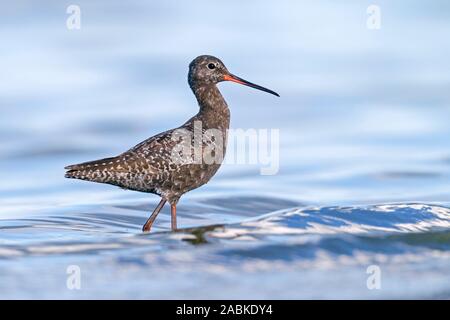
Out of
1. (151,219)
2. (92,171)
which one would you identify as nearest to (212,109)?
(151,219)

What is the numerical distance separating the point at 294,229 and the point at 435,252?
175 centimetres

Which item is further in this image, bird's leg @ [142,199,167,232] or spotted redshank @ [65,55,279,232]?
bird's leg @ [142,199,167,232]

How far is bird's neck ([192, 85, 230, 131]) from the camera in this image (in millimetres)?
16297

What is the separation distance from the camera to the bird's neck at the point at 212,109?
16.3m

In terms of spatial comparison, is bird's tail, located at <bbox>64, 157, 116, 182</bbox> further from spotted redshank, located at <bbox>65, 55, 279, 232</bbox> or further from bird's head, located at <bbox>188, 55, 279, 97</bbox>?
bird's head, located at <bbox>188, 55, 279, 97</bbox>

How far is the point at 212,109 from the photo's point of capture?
16453 mm

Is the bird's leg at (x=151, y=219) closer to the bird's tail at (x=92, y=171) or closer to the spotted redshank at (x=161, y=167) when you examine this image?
the spotted redshank at (x=161, y=167)

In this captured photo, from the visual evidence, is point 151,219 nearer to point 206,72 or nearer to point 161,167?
point 161,167

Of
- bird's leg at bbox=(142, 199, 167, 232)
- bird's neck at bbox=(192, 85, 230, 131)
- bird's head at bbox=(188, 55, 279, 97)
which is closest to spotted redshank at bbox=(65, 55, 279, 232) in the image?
bird's leg at bbox=(142, 199, 167, 232)

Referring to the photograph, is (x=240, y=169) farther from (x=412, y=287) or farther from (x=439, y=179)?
(x=412, y=287)

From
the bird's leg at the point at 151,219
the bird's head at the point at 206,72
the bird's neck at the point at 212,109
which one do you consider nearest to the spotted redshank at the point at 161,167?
the bird's leg at the point at 151,219

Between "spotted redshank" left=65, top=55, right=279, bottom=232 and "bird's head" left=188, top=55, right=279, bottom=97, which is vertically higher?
"bird's head" left=188, top=55, right=279, bottom=97
